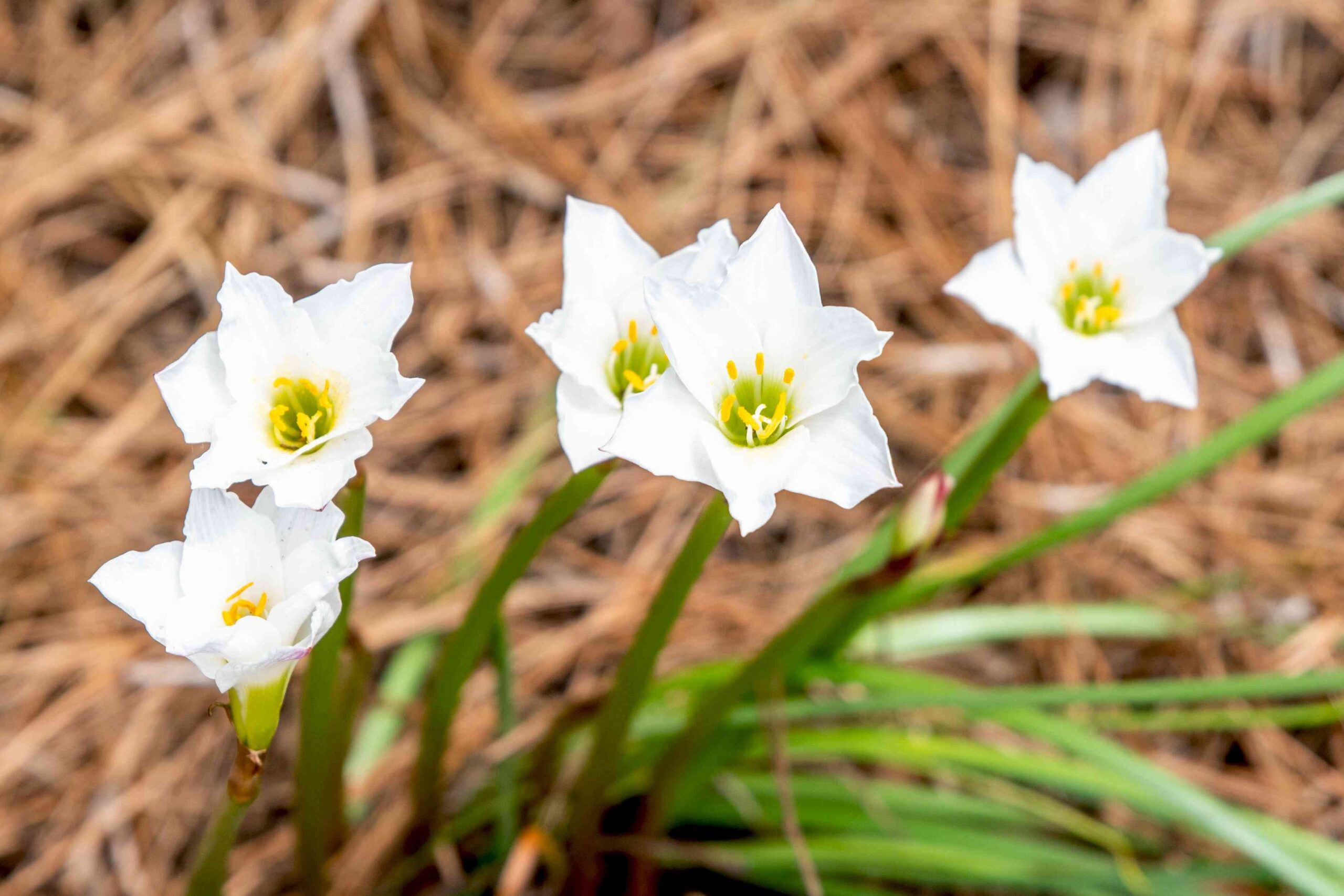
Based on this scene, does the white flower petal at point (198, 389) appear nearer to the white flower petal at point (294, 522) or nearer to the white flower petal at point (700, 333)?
the white flower petal at point (294, 522)

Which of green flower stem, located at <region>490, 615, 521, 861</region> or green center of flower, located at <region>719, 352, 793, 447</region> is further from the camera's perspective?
green flower stem, located at <region>490, 615, 521, 861</region>

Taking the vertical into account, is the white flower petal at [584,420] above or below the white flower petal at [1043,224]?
above

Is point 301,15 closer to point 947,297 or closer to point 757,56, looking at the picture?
point 757,56

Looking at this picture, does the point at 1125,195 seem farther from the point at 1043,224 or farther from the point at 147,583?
the point at 147,583

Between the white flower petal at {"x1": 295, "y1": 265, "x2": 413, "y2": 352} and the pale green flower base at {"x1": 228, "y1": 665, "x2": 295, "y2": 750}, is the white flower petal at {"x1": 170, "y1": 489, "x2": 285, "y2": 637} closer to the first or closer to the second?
the pale green flower base at {"x1": 228, "y1": 665, "x2": 295, "y2": 750}

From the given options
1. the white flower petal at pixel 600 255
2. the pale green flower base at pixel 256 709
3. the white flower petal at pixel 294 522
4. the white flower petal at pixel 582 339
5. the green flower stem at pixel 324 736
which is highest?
the white flower petal at pixel 600 255

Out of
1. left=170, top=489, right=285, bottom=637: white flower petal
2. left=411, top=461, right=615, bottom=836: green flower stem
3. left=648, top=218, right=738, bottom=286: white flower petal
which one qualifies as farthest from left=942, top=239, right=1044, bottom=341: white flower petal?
left=170, top=489, right=285, bottom=637: white flower petal

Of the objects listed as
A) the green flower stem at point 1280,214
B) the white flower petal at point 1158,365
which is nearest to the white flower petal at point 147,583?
the white flower petal at point 1158,365
